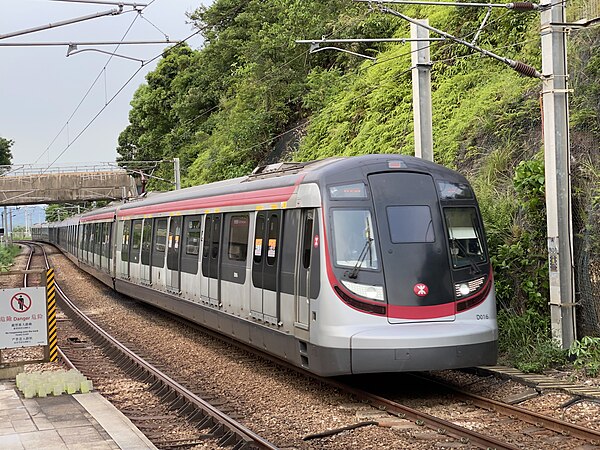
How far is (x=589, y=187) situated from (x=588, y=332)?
2.13m

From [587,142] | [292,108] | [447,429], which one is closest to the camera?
[447,429]

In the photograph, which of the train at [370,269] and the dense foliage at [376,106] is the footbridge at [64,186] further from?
the train at [370,269]

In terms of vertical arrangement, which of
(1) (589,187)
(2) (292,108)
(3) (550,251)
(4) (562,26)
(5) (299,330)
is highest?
(2) (292,108)

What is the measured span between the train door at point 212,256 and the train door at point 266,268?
1.98 meters

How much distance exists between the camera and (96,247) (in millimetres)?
31219

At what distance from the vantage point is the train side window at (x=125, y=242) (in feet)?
77.4

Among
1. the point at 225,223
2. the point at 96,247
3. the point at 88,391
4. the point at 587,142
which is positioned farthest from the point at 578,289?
the point at 96,247

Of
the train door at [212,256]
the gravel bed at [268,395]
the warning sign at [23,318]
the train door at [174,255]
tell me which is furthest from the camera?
the train door at [174,255]

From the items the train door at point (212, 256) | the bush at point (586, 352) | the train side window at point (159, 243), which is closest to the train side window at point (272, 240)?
the train door at point (212, 256)

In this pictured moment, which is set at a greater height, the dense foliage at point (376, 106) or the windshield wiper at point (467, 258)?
the dense foliage at point (376, 106)

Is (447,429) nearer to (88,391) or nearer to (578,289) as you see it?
(578,289)

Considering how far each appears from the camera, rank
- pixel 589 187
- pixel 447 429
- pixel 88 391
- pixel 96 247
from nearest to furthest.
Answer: pixel 447 429 < pixel 88 391 < pixel 589 187 < pixel 96 247

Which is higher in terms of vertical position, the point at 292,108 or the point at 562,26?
the point at 292,108

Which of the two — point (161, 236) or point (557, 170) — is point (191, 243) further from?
point (557, 170)
